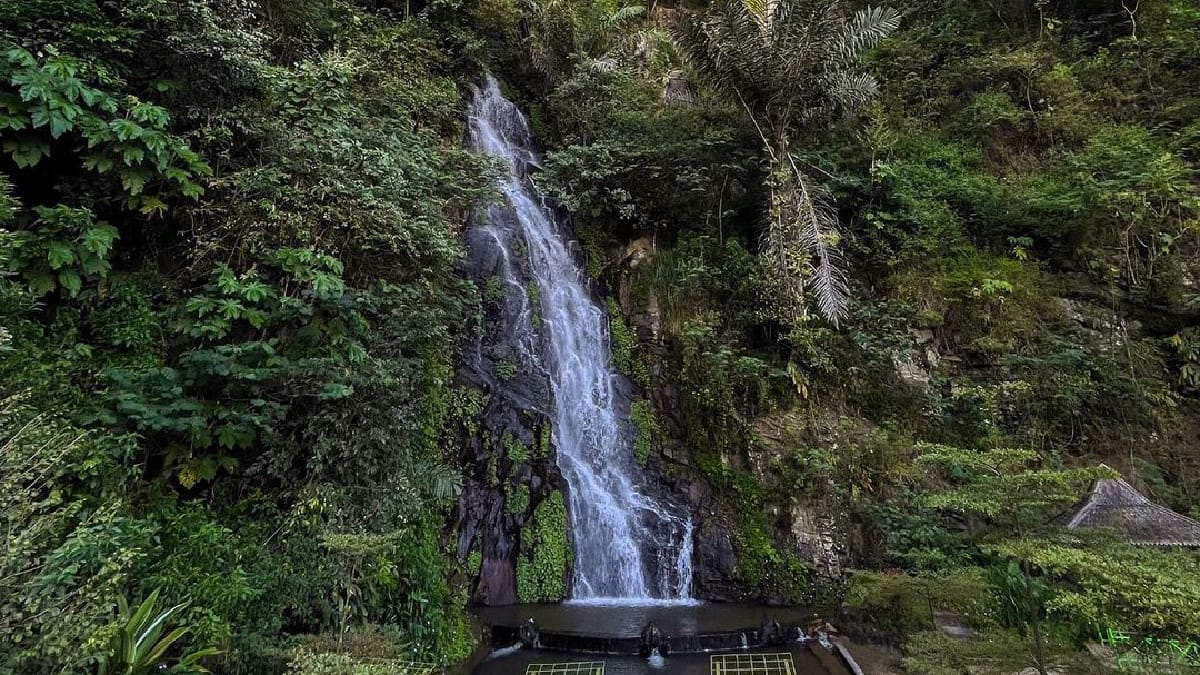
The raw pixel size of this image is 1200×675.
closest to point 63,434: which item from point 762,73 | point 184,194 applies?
point 184,194

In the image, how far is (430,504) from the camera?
623cm

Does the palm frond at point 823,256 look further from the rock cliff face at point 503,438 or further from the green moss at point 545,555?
the green moss at point 545,555

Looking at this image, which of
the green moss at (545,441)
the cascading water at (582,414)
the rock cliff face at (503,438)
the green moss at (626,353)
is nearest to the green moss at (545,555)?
the rock cliff face at (503,438)

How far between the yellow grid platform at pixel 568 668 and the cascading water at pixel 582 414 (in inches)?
84.0

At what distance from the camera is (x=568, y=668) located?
5250 millimetres

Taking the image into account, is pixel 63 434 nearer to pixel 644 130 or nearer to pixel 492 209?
pixel 492 209

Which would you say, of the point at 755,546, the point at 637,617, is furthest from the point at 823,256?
the point at 637,617

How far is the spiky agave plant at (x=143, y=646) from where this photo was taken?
3.25 metres

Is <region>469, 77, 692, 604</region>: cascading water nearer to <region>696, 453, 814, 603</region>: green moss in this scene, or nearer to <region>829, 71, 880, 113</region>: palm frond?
<region>696, 453, 814, 603</region>: green moss

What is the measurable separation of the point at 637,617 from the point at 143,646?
15.8 feet

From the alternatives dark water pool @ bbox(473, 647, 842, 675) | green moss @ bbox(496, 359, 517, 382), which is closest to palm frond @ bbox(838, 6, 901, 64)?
green moss @ bbox(496, 359, 517, 382)

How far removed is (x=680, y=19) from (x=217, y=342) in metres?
8.56

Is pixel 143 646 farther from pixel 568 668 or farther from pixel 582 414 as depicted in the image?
pixel 582 414

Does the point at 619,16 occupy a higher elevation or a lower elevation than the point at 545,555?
higher
